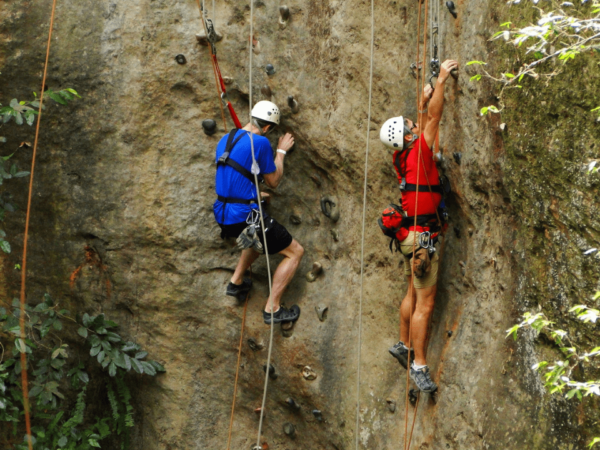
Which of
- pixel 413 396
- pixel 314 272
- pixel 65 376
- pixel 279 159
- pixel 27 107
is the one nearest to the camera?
pixel 413 396

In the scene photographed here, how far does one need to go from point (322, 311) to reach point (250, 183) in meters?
1.31

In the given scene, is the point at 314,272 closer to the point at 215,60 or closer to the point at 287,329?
the point at 287,329

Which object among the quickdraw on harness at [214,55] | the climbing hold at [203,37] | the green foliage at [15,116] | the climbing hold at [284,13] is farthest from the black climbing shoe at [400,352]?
the green foliage at [15,116]

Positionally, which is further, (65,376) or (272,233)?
(65,376)

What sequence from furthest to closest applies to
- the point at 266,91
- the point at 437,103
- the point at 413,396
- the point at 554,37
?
the point at 266,91
the point at 413,396
the point at 437,103
the point at 554,37

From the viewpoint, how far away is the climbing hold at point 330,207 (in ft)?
19.2

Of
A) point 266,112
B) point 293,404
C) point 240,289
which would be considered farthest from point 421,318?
point 266,112

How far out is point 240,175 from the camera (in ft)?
17.8

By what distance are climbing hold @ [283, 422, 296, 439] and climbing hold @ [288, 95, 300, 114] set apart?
2.82 metres

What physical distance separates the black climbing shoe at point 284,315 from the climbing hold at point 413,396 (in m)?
1.23

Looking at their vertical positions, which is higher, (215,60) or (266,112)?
(215,60)

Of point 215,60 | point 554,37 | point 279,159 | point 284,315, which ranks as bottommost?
point 284,315

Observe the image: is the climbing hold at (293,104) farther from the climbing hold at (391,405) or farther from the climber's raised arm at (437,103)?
the climbing hold at (391,405)

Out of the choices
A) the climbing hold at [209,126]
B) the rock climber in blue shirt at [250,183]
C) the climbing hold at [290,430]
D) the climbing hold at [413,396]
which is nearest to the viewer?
the climbing hold at [413,396]
